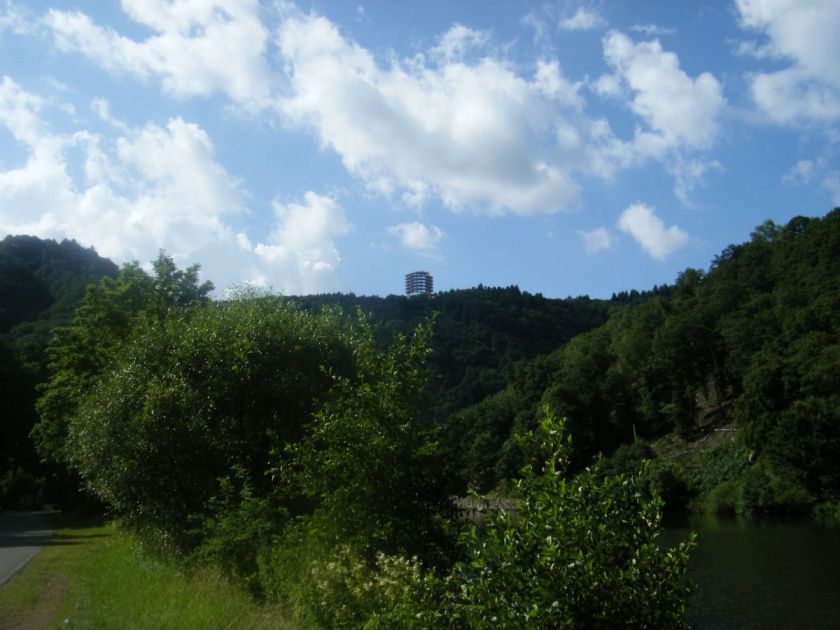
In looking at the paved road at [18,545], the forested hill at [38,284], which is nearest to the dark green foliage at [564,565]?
the paved road at [18,545]

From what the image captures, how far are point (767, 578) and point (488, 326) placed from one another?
115m

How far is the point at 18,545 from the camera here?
1008 inches

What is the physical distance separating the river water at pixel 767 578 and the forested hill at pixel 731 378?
12168 mm

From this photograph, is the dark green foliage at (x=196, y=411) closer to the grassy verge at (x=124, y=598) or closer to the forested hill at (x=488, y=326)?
the grassy verge at (x=124, y=598)

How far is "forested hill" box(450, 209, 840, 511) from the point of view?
5891cm

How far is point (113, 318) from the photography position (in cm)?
3378

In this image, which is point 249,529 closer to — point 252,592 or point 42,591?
point 252,592

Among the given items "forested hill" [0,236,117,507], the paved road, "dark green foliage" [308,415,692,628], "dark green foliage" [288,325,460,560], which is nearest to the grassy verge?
the paved road

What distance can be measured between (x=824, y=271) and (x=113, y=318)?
82386 mm

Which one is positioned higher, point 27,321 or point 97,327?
point 27,321

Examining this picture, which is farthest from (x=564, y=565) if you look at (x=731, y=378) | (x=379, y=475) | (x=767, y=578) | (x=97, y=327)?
(x=731, y=378)

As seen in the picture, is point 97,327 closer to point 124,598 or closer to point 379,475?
point 124,598

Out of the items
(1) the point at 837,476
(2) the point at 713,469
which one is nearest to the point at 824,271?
(2) the point at 713,469

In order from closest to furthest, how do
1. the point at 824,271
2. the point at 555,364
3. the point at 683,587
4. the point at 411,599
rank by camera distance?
→ the point at 683,587 → the point at 411,599 → the point at 824,271 → the point at 555,364
